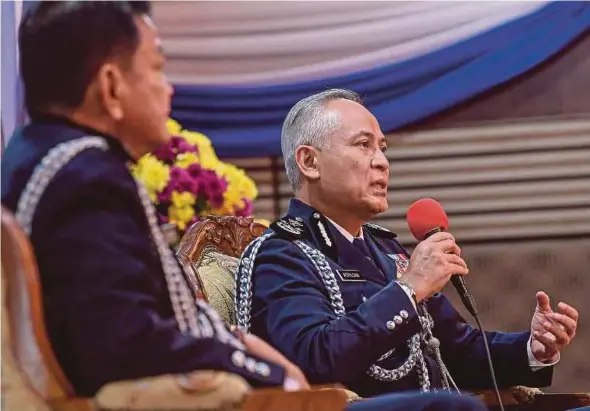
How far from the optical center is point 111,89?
4.48 feet

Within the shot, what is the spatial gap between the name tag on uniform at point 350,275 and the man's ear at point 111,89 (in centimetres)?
91

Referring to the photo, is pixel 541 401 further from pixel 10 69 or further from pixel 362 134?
pixel 10 69

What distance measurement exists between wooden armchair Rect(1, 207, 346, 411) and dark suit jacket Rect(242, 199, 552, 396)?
Result: 0.61 meters

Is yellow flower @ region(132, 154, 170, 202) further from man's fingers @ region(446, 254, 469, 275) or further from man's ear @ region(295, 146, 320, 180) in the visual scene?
man's fingers @ region(446, 254, 469, 275)

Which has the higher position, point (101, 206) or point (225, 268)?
point (101, 206)

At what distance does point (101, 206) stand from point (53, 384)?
0.79ft

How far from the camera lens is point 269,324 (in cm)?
206

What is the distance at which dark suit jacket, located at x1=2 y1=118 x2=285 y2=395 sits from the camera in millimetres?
1243

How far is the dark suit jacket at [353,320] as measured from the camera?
1.94 metres

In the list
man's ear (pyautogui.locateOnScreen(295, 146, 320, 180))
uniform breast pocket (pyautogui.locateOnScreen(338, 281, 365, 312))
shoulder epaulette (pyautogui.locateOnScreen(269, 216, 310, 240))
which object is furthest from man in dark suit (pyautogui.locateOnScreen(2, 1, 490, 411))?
man's ear (pyautogui.locateOnScreen(295, 146, 320, 180))

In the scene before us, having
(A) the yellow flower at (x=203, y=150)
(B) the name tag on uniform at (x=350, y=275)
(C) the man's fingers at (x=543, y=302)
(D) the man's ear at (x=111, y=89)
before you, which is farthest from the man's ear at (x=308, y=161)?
(D) the man's ear at (x=111, y=89)

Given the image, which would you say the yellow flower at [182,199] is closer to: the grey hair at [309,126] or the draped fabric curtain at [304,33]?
the grey hair at [309,126]

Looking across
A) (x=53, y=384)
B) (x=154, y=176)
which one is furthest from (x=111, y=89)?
(x=154, y=176)

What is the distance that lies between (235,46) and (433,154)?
918 millimetres
